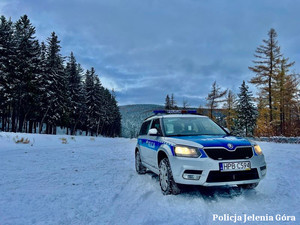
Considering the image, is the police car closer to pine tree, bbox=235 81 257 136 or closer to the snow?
the snow

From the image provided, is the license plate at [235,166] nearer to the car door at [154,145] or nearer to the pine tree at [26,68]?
the car door at [154,145]

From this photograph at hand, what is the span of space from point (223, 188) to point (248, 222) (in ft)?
6.10

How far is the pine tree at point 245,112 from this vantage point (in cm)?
4312

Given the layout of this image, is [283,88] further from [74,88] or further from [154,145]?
[74,88]

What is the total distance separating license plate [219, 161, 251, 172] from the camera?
4.02 m

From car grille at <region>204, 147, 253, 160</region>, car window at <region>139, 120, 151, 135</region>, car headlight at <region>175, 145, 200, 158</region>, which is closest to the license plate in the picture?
car grille at <region>204, 147, 253, 160</region>

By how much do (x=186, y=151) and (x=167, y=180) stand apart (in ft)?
2.56

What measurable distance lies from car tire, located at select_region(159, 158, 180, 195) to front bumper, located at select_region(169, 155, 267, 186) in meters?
0.18

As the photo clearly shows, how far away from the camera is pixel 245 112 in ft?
144

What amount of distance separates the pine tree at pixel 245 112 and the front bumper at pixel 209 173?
137ft

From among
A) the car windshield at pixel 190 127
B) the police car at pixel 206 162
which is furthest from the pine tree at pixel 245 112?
the police car at pixel 206 162

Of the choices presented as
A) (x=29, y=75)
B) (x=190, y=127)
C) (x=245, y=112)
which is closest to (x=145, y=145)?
(x=190, y=127)

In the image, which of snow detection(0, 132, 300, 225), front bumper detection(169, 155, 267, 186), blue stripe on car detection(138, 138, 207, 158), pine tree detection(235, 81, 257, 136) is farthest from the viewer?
pine tree detection(235, 81, 257, 136)

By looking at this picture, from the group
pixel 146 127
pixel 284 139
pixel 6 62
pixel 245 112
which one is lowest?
pixel 284 139
